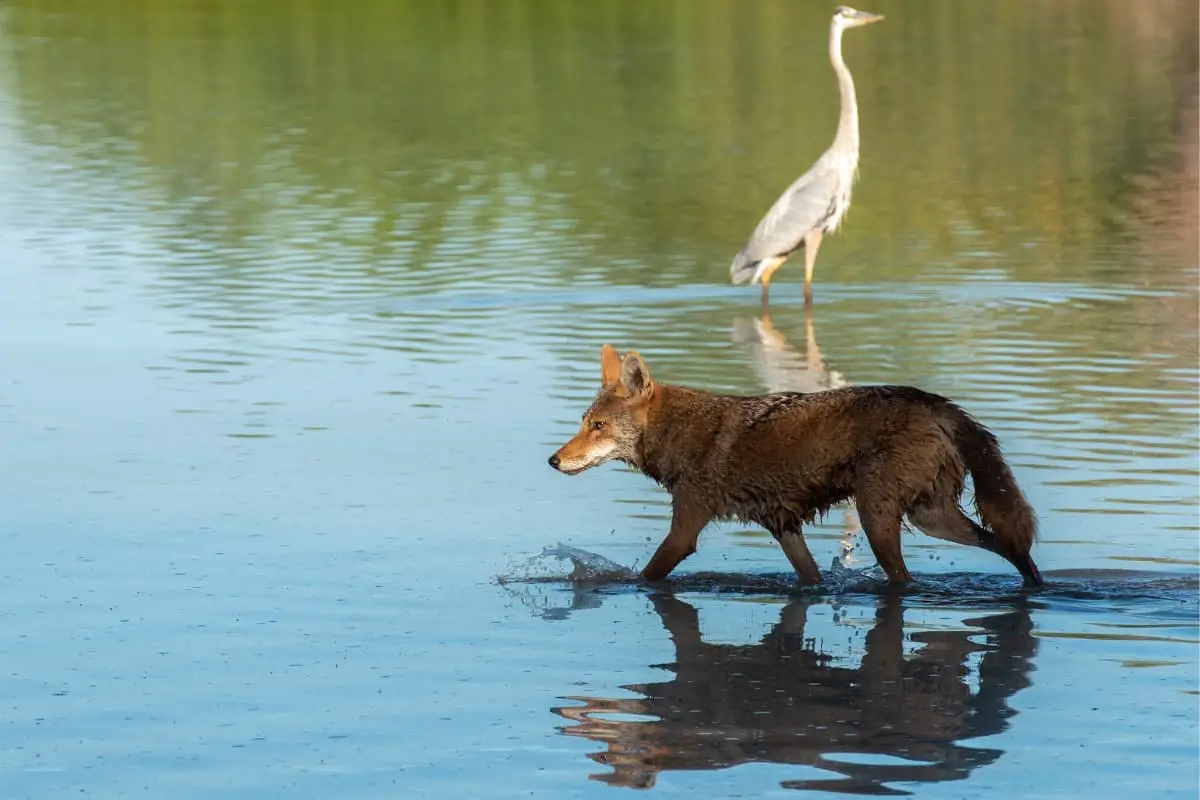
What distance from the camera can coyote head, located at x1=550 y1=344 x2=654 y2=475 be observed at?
35.1ft

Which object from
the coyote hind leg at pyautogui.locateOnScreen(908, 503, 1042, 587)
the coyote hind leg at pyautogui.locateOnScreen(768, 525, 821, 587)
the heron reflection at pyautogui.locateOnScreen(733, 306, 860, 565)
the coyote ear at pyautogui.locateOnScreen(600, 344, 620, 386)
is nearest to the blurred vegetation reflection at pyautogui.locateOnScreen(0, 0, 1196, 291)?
the heron reflection at pyautogui.locateOnScreen(733, 306, 860, 565)

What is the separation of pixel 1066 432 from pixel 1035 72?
30684mm

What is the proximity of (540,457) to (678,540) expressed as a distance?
3.23m

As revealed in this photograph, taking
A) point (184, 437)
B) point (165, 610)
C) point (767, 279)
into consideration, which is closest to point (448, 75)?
point (767, 279)

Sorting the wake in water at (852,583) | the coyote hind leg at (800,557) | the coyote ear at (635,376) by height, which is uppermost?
the coyote ear at (635,376)

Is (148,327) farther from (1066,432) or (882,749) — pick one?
(882,749)

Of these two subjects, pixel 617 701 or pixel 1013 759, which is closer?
pixel 1013 759

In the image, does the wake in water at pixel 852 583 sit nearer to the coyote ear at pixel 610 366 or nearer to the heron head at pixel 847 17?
the coyote ear at pixel 610 366

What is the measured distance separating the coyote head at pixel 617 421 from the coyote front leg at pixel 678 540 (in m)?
0.45

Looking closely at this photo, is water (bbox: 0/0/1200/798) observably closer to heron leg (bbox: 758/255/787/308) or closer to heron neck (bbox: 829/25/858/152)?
heron leg (bbox: 758/255/787/308)

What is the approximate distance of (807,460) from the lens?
33.6 feet

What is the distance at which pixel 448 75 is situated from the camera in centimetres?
4472

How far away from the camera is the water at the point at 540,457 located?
823cm

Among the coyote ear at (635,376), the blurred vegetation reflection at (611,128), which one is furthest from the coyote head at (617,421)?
the blurred vegetation reflection at (611,128)
